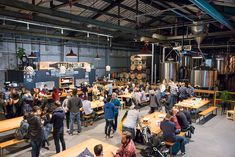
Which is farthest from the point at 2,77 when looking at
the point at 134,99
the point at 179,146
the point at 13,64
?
the point at 179,146

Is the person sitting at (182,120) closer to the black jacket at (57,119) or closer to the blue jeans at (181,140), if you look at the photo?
the blue jeans at (181,140)

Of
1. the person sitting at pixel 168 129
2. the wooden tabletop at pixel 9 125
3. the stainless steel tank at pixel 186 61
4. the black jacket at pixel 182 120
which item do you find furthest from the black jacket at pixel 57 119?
the stainless steel tank at pixel 186 61

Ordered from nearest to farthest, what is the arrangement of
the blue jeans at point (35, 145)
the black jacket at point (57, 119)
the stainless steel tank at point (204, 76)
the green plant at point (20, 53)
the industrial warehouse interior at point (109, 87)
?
the blue jeans at point (35, 145)
the black jacket at point (57, 119)
the industrial warehouse interior at point (109, 87)
the green plant at point (20, 53)
the stainless steel tank at point (204, 76)

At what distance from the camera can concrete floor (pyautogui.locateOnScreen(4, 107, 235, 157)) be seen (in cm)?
602

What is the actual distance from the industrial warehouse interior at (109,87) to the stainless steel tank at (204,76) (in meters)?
0.06

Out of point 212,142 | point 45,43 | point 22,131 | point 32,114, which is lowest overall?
point 212,142

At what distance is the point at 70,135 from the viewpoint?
727cm

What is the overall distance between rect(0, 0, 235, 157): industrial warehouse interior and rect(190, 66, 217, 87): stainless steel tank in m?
0.06

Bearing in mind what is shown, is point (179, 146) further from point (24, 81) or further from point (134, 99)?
point (24, 81)

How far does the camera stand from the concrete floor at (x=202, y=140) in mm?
6020

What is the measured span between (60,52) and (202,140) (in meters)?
11.4

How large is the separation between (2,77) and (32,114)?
8185 millimetres

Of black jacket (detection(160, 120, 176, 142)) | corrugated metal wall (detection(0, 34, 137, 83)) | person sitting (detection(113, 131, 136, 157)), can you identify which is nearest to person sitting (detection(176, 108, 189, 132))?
black jacket (detection(160, 120, 176, 142))

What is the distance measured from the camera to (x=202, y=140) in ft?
23.2
